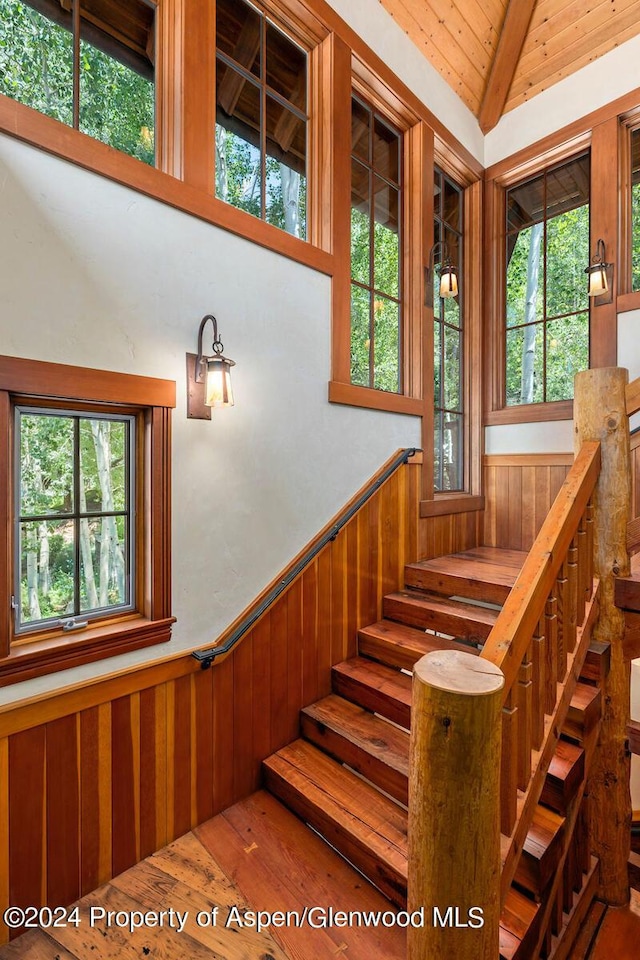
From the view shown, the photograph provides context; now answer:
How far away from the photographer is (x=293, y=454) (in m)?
2.29

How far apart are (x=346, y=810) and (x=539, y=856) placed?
0.71 metres

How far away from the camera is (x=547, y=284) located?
3.42 metres

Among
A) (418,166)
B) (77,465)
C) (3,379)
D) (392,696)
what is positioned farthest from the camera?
(418,166)

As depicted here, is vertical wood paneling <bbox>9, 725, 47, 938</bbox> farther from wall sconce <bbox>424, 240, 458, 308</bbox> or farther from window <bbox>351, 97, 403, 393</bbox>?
wall sconce <bbox>424, 240, 458, 308</bbox>

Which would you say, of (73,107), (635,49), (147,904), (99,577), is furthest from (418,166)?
(147,904)

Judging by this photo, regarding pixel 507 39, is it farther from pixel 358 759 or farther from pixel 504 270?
pixel 358 759

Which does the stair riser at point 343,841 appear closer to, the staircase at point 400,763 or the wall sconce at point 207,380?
the staircase at point 400,763

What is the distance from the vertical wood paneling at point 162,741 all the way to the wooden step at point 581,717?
3.66ft

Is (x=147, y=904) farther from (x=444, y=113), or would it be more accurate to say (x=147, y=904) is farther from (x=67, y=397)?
(x=444, y=113)

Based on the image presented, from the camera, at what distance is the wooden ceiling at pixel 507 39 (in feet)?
9.80

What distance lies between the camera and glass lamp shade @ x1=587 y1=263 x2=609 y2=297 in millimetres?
2889

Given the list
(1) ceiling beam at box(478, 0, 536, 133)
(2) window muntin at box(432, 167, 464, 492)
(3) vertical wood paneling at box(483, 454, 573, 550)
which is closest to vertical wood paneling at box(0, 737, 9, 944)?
(2) window muntin at box(432, 167, 464, 492)

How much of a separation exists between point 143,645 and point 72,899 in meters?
0.86

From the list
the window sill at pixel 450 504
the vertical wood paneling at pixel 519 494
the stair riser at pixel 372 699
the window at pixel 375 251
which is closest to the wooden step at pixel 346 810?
the stair riser at pixel 372 699
